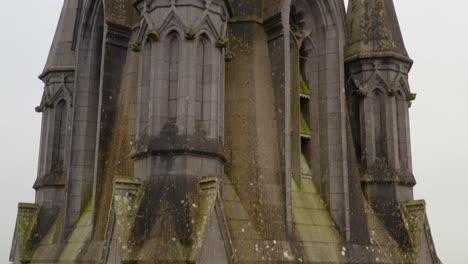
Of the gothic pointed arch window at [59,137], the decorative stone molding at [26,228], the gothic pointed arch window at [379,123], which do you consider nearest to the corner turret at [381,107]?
the gothic pointed arch window at [379,123]

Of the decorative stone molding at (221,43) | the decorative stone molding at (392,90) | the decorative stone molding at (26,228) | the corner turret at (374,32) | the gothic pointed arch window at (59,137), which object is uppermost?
the corner turret at (374,32)

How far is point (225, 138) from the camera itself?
1465 cm

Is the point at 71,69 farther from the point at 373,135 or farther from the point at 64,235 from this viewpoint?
the point at 373,135

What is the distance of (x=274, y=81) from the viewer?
15.4m

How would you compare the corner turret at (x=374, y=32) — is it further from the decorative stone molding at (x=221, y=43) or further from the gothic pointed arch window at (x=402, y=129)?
the decorative stone molding at (x=221, y=43)

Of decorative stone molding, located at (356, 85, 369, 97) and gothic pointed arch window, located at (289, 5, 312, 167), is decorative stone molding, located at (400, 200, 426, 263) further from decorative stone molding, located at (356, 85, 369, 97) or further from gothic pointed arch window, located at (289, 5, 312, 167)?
decorative stone molding, located at (356, 85, 369, 97)

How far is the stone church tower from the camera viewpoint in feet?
41.2

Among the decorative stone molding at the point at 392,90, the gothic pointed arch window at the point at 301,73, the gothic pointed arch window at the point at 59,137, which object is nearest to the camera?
the gothic pointed arch window at the point at 301,73

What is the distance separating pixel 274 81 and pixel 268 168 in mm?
2299

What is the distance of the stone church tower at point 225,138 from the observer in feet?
41.2

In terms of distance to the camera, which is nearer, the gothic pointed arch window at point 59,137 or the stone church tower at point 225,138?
the stone church tower at point 225,138

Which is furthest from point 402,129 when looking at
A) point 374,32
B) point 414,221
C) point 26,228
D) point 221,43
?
point 26,228

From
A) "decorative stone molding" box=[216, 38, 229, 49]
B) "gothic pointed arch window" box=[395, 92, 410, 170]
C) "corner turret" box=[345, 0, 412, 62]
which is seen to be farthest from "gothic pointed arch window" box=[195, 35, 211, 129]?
"gothic pointed arch window" box=[395, 92, 410, 170]

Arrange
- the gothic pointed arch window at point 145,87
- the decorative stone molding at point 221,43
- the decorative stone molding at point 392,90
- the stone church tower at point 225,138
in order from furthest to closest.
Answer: the decorative stone molding at point 392,90
the gothic pointed arch window at point 145,87
the decorative stone molding at point 221,43
the stone church tower at point 225,138
